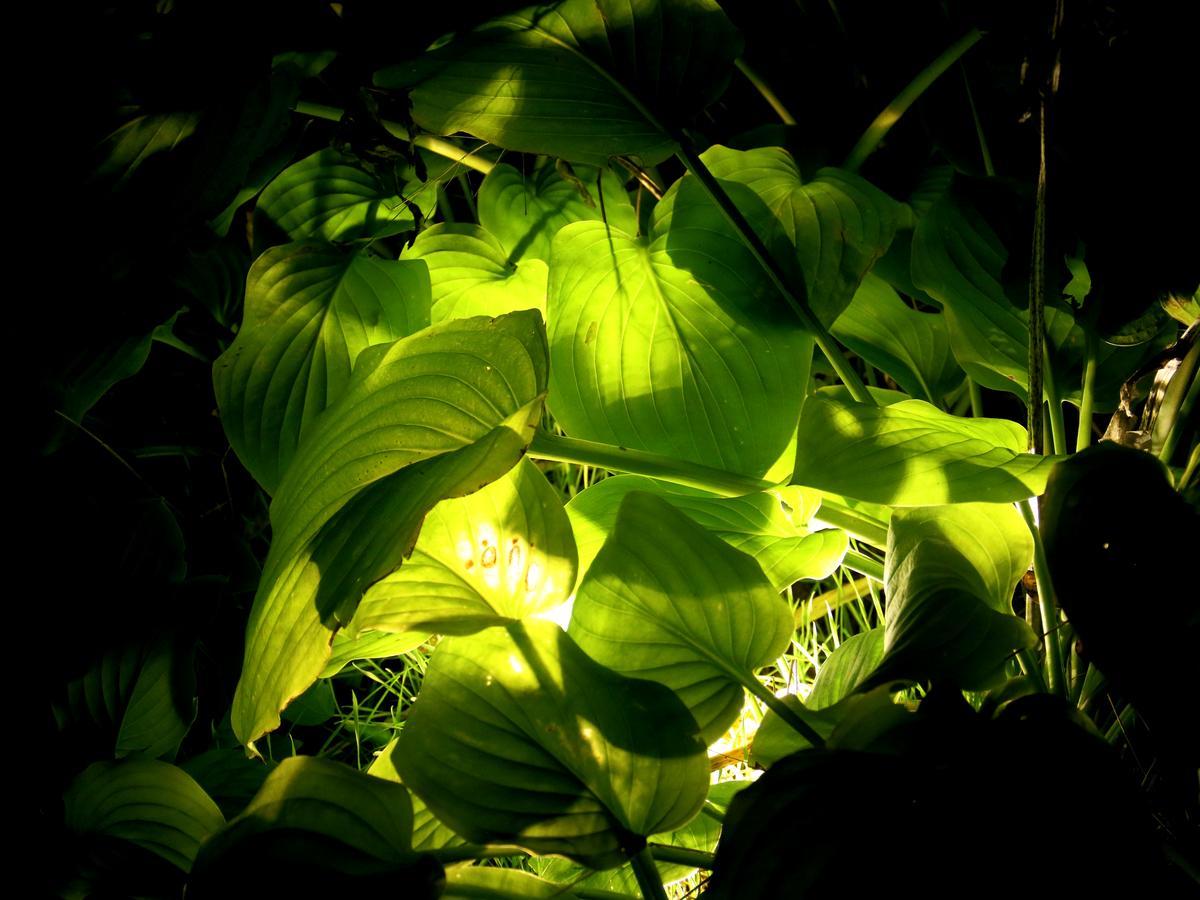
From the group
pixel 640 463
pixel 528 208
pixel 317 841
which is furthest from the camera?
pixel 528 208

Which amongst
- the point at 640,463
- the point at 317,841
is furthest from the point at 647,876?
the point at 640,463

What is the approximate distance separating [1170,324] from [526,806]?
671 millimetres

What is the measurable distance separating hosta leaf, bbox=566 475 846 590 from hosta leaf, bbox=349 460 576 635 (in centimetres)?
14

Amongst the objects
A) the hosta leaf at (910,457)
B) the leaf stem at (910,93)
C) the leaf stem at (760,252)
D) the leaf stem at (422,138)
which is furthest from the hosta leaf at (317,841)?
the leaf stem at (910,93)

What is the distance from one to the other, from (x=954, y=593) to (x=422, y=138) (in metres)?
0.69

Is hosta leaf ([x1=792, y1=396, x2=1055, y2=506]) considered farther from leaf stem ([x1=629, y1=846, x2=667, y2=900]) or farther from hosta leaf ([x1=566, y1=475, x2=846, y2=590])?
leaf stem ([x1=629, y1=846, x2=667, y2=900])

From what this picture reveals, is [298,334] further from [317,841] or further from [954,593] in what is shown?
[954,593]

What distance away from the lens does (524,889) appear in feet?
1.59

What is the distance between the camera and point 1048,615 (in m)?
0.67

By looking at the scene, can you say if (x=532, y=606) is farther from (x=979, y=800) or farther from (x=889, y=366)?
(x=889, y=366)

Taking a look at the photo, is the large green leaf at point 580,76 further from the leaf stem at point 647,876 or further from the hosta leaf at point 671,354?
A: the leaf stem at point 647,876

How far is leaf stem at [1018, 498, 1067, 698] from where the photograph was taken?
0.64 metres

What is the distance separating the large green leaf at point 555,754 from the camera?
18.7 inches

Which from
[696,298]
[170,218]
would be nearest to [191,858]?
[170,218]
